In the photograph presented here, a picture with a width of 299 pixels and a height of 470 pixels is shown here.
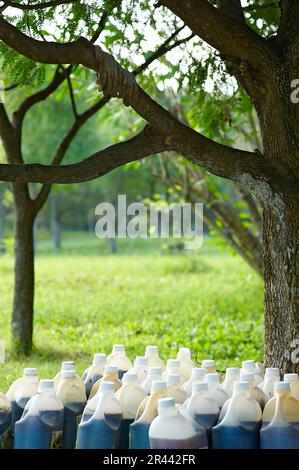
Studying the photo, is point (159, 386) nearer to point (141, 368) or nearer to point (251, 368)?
point (141, 368)

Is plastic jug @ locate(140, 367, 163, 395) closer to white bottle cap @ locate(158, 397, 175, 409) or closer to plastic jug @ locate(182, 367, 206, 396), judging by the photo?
plastic jug @ locate(182, 367, 206, 396)

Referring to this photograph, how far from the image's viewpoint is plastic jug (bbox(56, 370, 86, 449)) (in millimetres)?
3920

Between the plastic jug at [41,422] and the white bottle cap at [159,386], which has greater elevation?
the white bottle cap at [159,386]

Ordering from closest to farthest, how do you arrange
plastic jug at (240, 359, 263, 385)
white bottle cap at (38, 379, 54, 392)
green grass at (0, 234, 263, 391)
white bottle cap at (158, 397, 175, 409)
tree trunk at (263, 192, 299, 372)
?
white bottle cap at (158, 397, 175, 409) < white bottle cap at (38, 379, 54, 392) < plastic jug at (240, 359, 263, 385) < tree trunk at (263, 192, 299, 372) < green grass at (0, 234, 263, 391)

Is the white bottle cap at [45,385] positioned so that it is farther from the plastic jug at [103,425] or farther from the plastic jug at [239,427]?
the plastic jug at [239,427]

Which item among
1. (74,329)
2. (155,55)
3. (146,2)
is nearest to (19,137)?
(155,55)

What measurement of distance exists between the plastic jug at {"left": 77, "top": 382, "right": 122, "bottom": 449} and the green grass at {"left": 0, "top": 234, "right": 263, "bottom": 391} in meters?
2.83

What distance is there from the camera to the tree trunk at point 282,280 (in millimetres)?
5047

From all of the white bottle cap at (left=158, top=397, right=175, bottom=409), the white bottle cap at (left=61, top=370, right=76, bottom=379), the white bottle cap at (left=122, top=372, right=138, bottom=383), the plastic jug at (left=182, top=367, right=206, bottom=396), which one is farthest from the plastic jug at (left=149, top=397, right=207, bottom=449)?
the white bottle cap at (left=61, top=370, right=76, bottom=379)

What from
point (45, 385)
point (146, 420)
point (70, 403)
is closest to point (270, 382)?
point (146, 420)

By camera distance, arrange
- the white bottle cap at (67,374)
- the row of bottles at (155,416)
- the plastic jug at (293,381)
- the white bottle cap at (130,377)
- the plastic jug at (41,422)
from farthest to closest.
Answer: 1. the white bottle cap at (67,374)
2. the white bottle cap at (130,377)
3. the plastic jug at (293,381)
4. the plastic jug at (41,422)
5. the row of bottles at (155,416)

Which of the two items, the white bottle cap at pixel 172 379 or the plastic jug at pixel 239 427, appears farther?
the white bottle cap at pixel 172 379

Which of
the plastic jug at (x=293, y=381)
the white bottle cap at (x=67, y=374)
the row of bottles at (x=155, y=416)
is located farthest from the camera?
the white bottle cap at (x=67, y=374)

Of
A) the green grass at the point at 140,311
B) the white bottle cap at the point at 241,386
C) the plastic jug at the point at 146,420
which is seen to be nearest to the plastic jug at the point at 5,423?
the plastic jug at the point at 146,420
